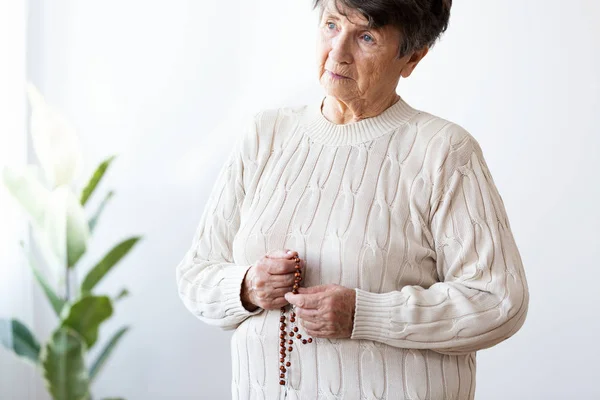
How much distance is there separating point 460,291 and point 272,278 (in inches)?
14.1

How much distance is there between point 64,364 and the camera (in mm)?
916

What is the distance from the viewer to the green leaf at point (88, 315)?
3.00 ft

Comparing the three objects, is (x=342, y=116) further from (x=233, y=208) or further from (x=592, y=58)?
(x=592, y=58)

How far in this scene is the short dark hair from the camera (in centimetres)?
165

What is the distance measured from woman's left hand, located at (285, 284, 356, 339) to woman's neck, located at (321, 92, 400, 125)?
384 millimetres

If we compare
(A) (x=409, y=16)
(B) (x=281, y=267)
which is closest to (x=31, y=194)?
(B) (x=281, y=267)

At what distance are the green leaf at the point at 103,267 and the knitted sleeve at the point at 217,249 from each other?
0.76 metres

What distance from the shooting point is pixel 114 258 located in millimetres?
998

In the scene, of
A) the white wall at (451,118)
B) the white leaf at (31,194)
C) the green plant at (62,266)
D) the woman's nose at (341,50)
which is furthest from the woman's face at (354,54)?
the white wall at (451,118)

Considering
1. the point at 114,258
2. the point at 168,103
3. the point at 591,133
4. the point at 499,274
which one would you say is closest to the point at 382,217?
the point at 499,274

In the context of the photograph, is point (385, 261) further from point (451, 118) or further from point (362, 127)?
point (451, 118)

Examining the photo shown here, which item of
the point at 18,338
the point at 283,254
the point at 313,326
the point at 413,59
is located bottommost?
the point at 313,326

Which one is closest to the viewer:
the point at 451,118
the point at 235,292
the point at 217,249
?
the point at 235,292

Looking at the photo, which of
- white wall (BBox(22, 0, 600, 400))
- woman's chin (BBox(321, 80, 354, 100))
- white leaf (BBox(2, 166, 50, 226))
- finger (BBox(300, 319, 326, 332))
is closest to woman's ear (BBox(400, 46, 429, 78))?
woman's chin (BBox(321, 80, 354, 100))
